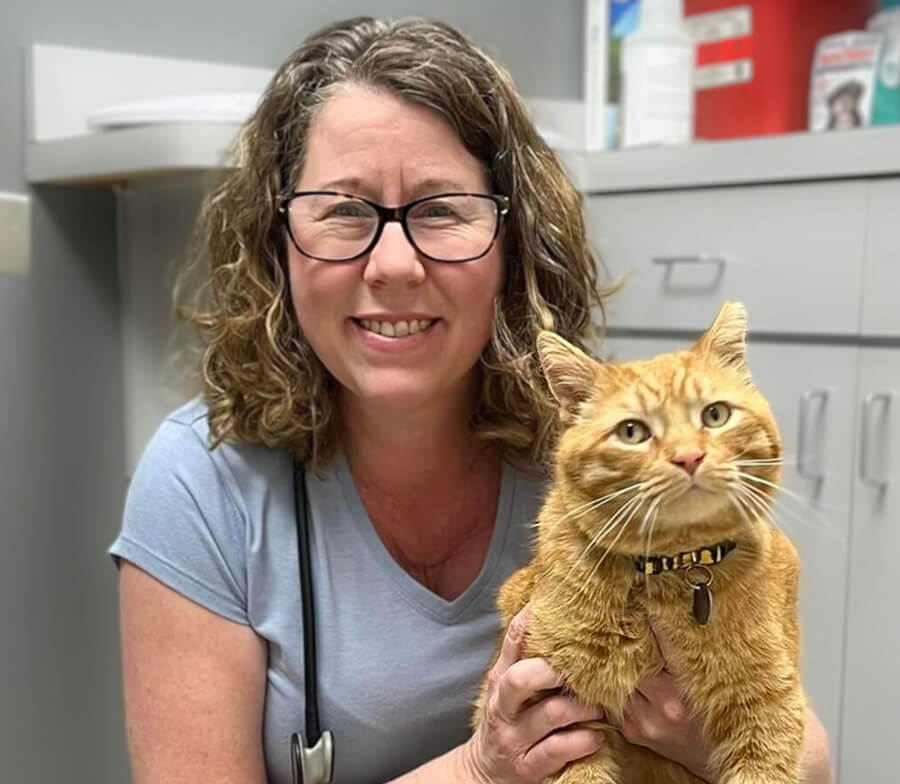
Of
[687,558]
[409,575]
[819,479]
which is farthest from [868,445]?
[687,558]

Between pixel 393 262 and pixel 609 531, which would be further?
pixel 393 262

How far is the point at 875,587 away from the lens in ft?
4.72

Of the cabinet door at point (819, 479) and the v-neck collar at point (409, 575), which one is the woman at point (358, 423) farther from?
the cabinet door at point (819, 479)

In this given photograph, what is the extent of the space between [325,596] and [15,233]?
758mm

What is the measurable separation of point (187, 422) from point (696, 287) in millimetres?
794

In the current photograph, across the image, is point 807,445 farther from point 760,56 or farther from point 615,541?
point 615,541

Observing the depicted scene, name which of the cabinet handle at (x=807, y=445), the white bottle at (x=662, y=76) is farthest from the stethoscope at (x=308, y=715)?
the white bottle at (x=662, y=76)

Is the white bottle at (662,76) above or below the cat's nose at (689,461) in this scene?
above

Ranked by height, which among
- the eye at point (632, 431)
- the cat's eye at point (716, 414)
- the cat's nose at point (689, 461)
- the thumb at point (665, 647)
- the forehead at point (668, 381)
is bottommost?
the thumb at point (665, 647)

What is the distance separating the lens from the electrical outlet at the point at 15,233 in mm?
1506

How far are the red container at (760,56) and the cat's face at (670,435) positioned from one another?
1.03 m

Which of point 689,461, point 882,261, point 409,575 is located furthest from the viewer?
point 882,261

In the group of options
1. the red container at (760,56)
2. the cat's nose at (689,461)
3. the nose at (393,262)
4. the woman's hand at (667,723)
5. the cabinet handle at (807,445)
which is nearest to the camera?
the cat's nose at (689,461)

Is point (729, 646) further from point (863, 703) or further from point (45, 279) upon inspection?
point (45, 279)
